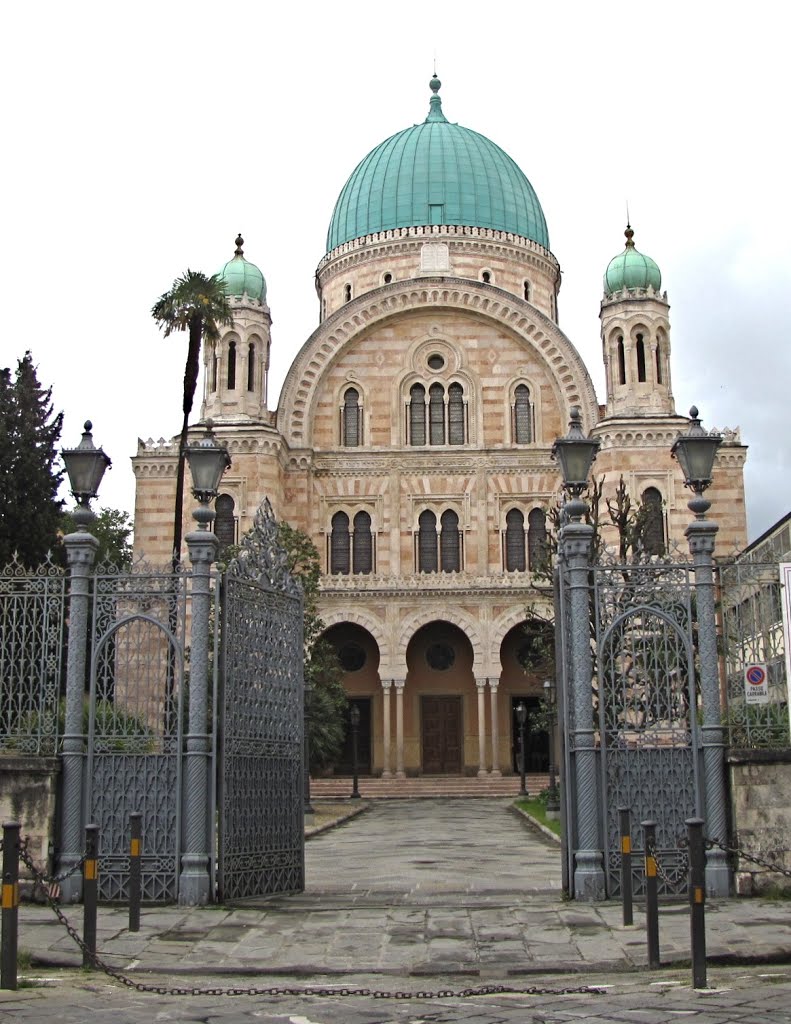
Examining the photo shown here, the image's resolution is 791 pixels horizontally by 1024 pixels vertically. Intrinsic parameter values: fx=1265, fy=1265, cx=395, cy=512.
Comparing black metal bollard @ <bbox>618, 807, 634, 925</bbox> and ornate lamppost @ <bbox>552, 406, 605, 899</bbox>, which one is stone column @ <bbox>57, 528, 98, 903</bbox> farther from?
black metal bollard @ <bbox>618, 807, 634, 925</bbox>

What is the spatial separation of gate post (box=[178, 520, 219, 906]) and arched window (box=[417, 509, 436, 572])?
88.5 ft

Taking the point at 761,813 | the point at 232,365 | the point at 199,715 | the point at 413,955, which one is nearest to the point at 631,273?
the point at 232,365

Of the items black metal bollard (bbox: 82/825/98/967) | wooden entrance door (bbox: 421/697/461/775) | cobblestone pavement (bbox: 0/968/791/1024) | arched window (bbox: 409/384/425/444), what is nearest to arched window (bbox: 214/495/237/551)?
arched window (bbox: 409/384/425/444)

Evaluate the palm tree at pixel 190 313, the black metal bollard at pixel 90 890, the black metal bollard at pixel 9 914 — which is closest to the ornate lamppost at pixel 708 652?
the black metal bollard at pixel 90 890

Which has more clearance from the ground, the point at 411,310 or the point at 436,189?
the point at 436,189

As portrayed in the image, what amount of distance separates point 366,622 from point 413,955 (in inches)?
1135

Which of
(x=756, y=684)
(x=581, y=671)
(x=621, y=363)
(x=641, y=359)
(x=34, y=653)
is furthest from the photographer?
(x=621, y=363)

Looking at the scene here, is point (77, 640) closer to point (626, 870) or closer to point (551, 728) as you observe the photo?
point (626, 870)

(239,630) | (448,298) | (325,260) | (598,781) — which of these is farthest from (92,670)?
(325,260)

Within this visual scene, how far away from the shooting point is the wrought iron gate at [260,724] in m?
12.8

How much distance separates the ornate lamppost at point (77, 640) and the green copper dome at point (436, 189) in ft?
Result: 112

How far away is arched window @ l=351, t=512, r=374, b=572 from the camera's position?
3991 centimetres

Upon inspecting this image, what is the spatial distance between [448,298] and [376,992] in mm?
34571

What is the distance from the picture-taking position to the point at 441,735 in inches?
1580
